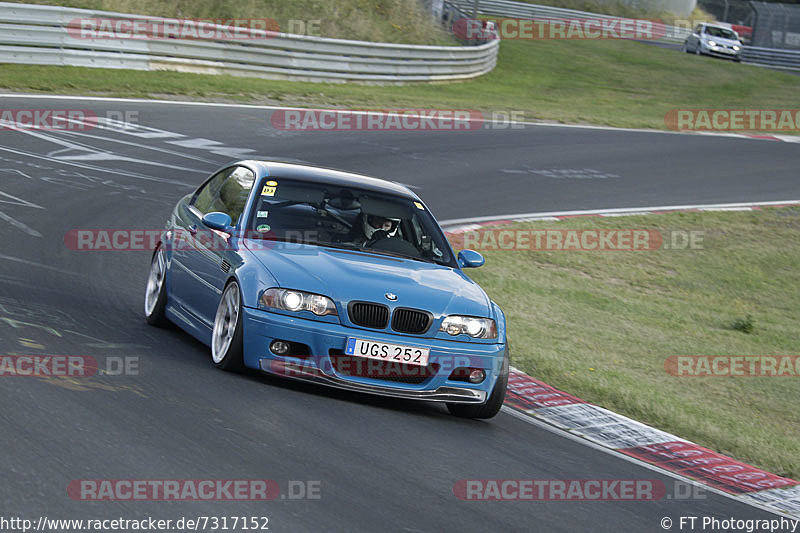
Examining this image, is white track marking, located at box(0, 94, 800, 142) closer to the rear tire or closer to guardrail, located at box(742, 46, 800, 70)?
the rear tire

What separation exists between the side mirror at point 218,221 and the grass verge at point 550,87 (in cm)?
1306

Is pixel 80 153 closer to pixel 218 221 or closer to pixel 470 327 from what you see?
pixel 218 221

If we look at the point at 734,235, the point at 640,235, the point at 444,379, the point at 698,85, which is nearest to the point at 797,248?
the point at 734,235

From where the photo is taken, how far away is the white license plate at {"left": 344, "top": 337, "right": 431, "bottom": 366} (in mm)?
7074

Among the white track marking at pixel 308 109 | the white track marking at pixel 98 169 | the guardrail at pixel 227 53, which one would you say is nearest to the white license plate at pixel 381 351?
the white track marking at pixel 98 169

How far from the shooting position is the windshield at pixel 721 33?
50062 mm

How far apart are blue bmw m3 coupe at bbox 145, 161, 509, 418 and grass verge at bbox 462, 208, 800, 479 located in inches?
62.4

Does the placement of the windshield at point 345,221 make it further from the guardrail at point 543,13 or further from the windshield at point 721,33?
the guardrail at point 543,13

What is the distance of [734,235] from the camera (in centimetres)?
1753

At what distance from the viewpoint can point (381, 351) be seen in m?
7.09

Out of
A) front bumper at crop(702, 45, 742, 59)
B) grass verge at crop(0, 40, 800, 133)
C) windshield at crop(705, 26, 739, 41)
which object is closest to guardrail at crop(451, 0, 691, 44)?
windshield at crop(705, 26, 739, 41)

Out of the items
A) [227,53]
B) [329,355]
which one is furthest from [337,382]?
[227,53]

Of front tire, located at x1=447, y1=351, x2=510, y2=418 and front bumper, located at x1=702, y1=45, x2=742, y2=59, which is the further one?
front bumper, located at x1=702, y1=45, x2=742, y2=59

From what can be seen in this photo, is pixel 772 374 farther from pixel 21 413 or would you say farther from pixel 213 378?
pixel 21 413
